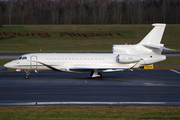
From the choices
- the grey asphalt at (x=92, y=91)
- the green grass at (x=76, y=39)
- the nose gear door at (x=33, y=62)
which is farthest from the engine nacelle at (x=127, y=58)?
the green grass at (x=76, y=39)

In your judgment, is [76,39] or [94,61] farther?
[76,39]

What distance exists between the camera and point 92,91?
2289 cm

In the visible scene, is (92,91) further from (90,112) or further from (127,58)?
(127,58)

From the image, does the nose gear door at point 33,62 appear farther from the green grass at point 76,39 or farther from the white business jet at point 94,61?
the green grass at point 76,39

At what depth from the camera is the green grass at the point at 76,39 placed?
7438cm

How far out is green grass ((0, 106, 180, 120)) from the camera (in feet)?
48.2

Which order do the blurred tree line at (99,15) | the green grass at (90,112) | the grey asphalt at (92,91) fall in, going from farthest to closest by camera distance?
the blurred tree line at (99,15), the grey asphalt at (92,91), the green grass at (90,112)

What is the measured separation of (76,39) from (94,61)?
53.9 metres

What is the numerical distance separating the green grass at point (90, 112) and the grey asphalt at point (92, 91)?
158 cm

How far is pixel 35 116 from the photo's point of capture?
583 inches

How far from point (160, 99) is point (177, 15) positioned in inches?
4562

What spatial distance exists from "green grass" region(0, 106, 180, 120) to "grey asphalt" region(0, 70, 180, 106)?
1.58 metres

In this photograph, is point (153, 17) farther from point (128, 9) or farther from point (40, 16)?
point (40, 16)

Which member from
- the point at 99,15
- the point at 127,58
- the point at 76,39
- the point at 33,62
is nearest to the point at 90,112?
the point at 127,58
